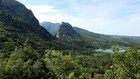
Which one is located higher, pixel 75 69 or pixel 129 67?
pixel 129 67

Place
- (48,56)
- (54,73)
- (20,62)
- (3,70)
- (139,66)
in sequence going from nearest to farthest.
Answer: (139,66) < (3,70) < (20,62) < (54,73) < (48,56)

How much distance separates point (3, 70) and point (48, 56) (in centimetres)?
1681

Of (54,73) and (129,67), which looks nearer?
(129,67)

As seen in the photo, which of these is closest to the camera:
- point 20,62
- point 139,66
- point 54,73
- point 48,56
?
point 139,66

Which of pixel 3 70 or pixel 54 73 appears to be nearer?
pixel 3 70

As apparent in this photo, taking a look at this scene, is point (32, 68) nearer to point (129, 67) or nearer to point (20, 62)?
point (20, 62)

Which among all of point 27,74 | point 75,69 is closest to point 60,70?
point 75,69

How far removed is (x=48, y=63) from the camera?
6619 centimetres

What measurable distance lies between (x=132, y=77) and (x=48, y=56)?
4465cm

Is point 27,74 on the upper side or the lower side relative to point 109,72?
lower

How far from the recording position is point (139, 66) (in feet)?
92.1

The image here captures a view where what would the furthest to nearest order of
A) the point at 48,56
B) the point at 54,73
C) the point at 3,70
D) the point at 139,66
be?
the point at 48,56, the point at 54,73, the point at 3,70, the point at 139,66

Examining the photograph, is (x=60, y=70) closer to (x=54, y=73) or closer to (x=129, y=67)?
(x=54, y=73)

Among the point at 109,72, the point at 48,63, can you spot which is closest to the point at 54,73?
the point at 48,63
